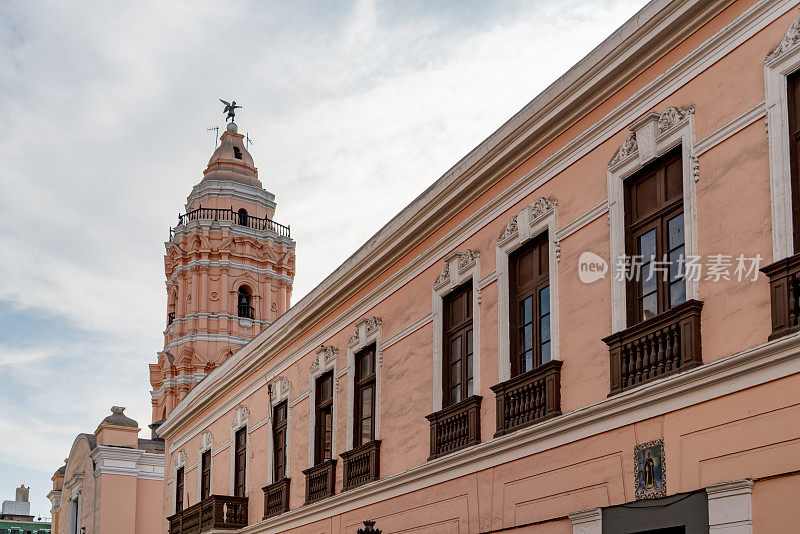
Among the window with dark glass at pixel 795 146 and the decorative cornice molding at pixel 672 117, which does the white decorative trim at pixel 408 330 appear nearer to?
the decorative cornice molding at pixel 672 117

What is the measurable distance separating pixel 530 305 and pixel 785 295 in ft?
14.6

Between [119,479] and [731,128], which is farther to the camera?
[119,479]

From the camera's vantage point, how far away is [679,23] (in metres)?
10.8

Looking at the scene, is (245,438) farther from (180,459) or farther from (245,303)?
(245,303)

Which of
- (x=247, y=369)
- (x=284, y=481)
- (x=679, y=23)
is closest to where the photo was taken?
A: (x=679, y=23)

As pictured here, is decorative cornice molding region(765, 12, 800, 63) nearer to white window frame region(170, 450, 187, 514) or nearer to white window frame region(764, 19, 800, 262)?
white window frame region(764, 19, 800, 262)

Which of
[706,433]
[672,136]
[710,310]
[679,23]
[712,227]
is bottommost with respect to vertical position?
[706,433]

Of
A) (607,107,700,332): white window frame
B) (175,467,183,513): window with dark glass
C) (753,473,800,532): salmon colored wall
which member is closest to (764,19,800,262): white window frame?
(607,107,700,332): white window frame

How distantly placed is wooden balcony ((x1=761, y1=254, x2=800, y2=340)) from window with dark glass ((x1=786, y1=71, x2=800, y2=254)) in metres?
0.17

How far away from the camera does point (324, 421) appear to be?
19078 mm

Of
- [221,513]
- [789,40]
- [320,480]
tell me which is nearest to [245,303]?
[221,513]

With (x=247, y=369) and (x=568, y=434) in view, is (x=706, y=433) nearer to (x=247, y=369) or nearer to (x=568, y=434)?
(x=568, y=434)

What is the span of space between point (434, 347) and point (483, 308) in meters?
1.44

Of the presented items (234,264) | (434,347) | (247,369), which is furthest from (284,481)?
(234,264)
